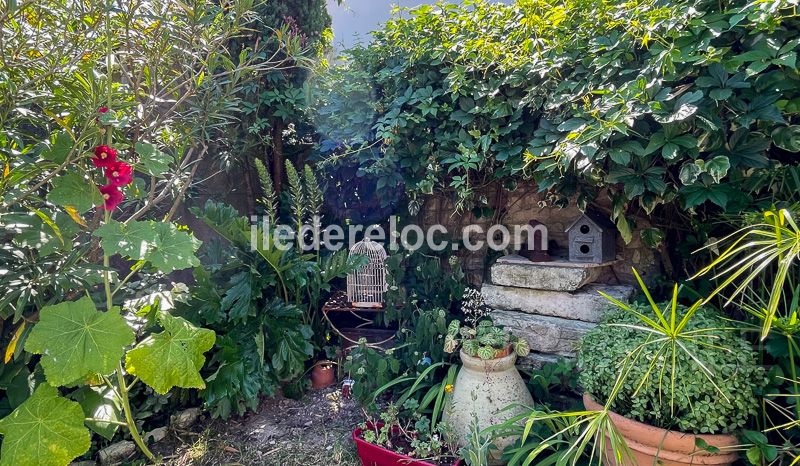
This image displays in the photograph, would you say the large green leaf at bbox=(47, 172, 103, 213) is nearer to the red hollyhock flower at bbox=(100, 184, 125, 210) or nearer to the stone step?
the red hollyhock flower at bbox=(100, 184, 125, 210)

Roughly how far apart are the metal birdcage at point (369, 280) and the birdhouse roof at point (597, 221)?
1228 mm

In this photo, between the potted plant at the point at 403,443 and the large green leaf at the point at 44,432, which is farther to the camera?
the potted plant at the point at 403,443

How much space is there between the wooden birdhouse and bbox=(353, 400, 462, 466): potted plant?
1193mm

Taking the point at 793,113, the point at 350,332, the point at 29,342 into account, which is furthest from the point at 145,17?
the point at 793,113

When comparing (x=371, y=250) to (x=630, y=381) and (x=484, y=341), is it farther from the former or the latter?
(x=630, y=381)

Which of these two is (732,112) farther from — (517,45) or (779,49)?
(517,45)

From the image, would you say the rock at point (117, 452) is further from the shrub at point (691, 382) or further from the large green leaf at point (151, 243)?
the shrub at point (691, 382)

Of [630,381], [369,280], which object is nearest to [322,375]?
[369,280]

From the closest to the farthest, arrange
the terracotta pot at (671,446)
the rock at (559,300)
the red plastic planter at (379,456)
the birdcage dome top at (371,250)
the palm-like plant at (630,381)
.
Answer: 1. the palm-like plant at (630,381)
2. the terracotta pot at (671,446)
3. the red plastic planter at (379,456)
4. the rock at (559,300)
5. the birdcage dome top at (371,250)

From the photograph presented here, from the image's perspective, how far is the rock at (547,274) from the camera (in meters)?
2.21

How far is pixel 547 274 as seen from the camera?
2.28m

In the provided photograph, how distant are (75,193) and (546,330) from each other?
233cm

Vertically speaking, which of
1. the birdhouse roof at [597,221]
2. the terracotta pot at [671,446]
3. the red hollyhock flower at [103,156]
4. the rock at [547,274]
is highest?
the red hollyhock flower at [103,156]

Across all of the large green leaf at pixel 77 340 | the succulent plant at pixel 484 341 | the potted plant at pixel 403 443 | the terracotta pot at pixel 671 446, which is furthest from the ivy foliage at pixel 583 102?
the large green leaf at pixel 77 340
